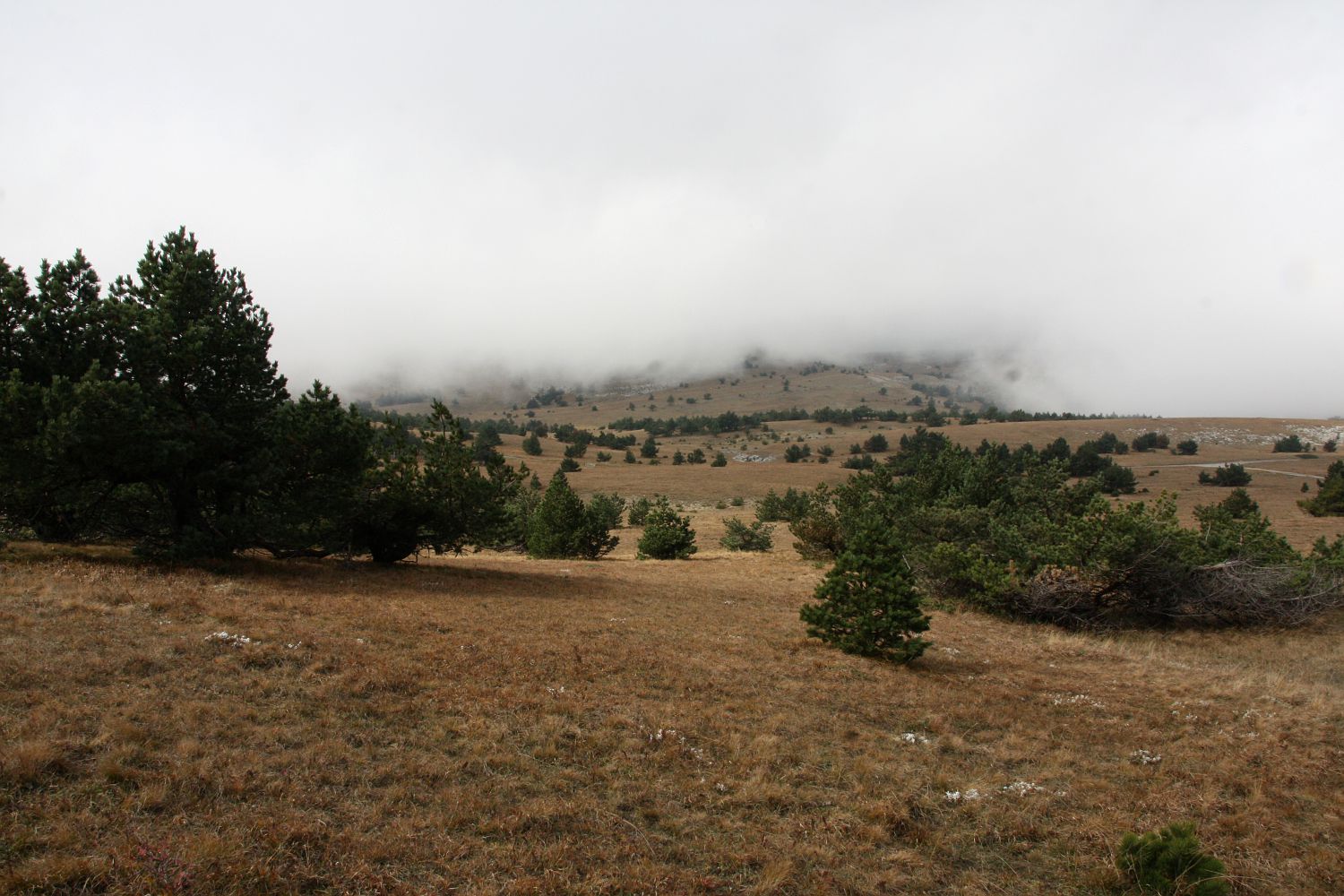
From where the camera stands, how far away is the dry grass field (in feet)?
17.2

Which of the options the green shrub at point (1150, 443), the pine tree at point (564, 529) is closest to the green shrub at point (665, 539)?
the pine tree at point (564, 529)

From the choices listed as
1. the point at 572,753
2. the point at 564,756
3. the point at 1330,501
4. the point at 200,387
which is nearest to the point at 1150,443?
the point at 1330,501

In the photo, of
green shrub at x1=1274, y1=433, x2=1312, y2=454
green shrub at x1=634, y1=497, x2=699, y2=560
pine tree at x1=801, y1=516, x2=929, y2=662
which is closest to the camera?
pine tree at x1=801, y1=516, x2=929, y2=662

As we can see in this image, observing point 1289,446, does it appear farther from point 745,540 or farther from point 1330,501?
point 745,540

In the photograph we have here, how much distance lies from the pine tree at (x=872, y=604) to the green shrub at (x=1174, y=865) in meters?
8.08

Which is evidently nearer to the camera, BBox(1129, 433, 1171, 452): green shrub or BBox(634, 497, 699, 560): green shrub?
BBox(634, 497, 699, 560): green shrub

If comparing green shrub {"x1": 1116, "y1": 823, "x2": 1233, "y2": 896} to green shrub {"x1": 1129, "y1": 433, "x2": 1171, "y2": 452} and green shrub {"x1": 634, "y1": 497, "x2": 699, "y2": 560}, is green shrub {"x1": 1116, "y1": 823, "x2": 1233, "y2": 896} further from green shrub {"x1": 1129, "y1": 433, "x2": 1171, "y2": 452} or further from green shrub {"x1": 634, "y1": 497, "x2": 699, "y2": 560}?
green shrub {"x1": 1129, "y1": 433, "x2": 1171, "y2": 452}

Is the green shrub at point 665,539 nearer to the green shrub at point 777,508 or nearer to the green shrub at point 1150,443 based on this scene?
the green shrub at point 777,508

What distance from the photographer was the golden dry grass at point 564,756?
5.23m

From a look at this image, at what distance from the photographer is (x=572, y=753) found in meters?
7.82

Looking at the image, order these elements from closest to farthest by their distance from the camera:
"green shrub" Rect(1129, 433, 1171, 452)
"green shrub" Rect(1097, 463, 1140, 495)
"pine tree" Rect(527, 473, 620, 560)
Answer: "pine tree" Rect(527, 473, 620, 560) → "green shrub" Rect(1097, 463, 1140, 495) → "green shrub" Rect(1129, 433, 1171, 452)

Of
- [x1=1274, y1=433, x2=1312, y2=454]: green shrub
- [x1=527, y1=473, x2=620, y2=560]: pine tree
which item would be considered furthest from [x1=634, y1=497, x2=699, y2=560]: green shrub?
[x1=1274, y1=433, x2=1312, y2=454]: green shrub

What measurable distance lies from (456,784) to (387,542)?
52.6 feet

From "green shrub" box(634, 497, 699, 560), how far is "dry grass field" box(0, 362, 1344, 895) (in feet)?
66.8
